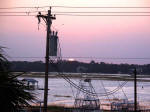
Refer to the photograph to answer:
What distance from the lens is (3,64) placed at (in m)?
10.4

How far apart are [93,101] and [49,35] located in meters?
18.5

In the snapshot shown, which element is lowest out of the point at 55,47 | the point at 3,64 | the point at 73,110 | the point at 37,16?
the point at 73,110

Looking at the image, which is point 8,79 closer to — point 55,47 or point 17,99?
point 17,99

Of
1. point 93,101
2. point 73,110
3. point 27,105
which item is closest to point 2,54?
point 27,105

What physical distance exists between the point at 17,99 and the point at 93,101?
97.0ft

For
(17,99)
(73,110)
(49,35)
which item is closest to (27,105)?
(17,99)

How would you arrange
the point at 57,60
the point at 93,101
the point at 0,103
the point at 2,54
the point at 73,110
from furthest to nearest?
the point at 93,101, the point at 73,110, the point at 57,60, the point at 2,54, the point at 0,103

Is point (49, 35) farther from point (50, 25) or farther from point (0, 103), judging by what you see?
point (0, 103)

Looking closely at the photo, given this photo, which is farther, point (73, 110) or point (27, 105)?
point (73, 110)

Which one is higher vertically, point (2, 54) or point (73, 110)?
point (2, 54)

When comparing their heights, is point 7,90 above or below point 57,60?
below

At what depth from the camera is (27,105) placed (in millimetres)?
9922

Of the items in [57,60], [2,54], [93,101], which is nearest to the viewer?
[2,54]

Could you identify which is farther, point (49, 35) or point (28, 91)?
point (49, 35)
